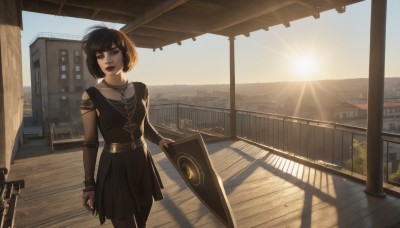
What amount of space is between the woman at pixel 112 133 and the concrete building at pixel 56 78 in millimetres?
42952

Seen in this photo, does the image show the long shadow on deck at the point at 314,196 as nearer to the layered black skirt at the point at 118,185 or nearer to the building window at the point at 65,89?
the layered black skirt at the point at 118,185

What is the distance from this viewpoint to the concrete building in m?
41.0

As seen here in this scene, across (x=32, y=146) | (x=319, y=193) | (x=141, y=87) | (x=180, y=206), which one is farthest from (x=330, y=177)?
(x=32, y=146)

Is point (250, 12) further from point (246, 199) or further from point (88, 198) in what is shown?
point (88, 198)

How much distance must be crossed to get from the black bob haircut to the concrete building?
42935 millimetres

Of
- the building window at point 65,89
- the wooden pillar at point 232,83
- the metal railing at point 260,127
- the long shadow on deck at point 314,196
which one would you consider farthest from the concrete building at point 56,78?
the long shadow on deck at point 314,196

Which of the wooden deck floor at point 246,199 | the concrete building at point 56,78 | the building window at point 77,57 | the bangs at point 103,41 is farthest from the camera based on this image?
the building window at point 77,57

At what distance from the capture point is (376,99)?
4.00m

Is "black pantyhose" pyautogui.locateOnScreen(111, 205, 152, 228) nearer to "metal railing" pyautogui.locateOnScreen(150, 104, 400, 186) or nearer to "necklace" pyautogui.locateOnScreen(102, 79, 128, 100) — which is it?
"necklace" pyautogui.locateOnScreen(102, 79, 128, 100)

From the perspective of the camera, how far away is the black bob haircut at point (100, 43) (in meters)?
1.78

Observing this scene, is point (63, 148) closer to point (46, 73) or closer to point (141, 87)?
point (141, 87)

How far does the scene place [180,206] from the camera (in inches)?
156

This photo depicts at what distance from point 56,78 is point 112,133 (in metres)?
46.2

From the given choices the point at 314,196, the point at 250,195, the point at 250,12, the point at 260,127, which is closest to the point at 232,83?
the point at 250,12
